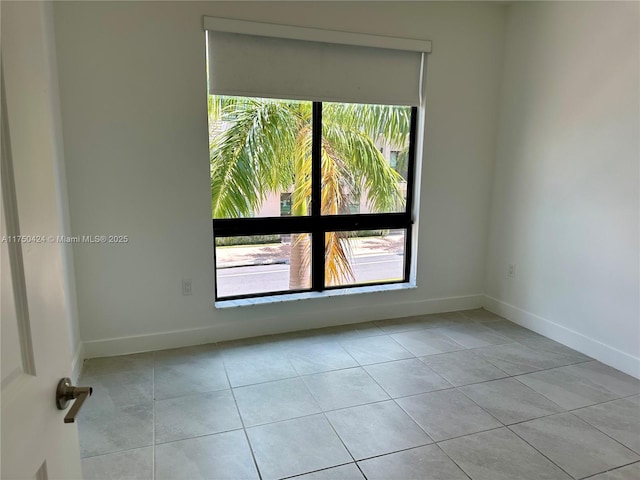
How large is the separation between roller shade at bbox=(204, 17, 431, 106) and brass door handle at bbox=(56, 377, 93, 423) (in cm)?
233

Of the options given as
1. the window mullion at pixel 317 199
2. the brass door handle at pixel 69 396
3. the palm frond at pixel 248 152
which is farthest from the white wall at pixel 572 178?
the brass door handle at pixel 69 396

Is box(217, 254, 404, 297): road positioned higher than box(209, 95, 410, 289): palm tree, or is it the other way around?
box(209, 95, 410, 289): palm tree

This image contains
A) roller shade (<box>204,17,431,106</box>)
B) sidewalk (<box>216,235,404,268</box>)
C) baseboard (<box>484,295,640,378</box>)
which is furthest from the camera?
sidewalk (<box>216,235,404,268</box>)

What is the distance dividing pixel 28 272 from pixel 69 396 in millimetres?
297

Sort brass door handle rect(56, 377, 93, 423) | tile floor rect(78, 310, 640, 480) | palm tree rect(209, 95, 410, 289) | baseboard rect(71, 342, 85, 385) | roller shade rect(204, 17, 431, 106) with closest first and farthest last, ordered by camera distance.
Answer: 1. brass door handle rect(56, 377, 93, 423)
2. tile floor rect(78, 310, 640, 480)
3. baseboard rect(71, 342, 85, 385)
4. roller shade rect(204, 17, 431, 106)
5. palm tree rect(209, 95, 410, 289)

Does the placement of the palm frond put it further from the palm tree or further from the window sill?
the window sill

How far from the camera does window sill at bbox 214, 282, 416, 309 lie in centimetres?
313

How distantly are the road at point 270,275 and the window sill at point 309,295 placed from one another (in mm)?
78

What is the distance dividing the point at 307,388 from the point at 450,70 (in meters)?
2.67

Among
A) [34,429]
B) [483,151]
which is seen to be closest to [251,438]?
[34,429]

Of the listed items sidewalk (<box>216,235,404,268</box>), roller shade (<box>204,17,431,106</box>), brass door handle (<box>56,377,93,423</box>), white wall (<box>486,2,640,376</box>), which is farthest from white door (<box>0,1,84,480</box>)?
white wall (<box>486,2,640,376</box>)

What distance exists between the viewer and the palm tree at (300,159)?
301cm

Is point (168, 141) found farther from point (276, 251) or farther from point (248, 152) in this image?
point (276, 251)

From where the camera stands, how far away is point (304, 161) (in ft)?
10.5
